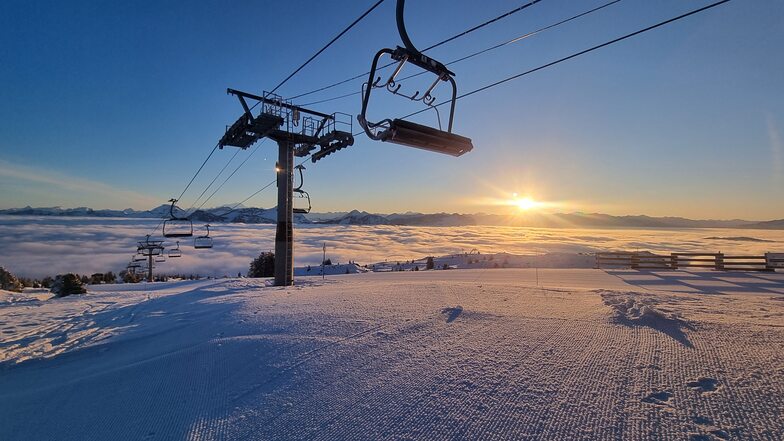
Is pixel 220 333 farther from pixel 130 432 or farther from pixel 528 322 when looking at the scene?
pixel 528 322

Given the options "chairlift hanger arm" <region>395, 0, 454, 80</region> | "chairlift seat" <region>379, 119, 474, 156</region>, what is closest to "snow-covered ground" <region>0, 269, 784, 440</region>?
"chairlift seat" <region>379, 119, 474, 156</region>

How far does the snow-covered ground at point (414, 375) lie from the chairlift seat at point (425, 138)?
290 centimetres

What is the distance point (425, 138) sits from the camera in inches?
228

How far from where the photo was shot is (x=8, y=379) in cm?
553

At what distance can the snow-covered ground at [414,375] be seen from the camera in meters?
3.22

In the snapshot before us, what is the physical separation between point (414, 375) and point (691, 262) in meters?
26.7

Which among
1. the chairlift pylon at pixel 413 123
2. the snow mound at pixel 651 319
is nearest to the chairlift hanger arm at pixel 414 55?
the chairlift pylon at pixel 413 123

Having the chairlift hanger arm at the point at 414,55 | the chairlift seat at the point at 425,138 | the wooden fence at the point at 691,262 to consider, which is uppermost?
the chairlift hanger arm at the point at 414,55

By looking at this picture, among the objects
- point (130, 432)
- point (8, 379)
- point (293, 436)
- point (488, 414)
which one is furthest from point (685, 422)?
point (8, 379)

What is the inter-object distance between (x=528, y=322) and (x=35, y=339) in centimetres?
978

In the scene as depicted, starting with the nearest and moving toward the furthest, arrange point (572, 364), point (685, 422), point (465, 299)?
point (685, 422) → point (572, 364) → point (465, 299)

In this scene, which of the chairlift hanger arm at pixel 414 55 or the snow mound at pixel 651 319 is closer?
the chairlift hanger arm at pixel 414 55

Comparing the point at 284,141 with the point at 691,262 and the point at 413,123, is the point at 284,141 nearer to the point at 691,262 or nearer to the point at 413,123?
the point at 413,123

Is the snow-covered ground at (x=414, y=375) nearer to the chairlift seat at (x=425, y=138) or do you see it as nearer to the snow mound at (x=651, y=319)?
the snow mound at (x=651, y=319)
